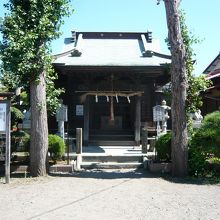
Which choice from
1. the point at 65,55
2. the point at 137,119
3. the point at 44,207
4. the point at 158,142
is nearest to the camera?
the point at 44,207

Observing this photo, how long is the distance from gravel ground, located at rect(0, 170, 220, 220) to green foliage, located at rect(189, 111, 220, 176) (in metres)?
1.23

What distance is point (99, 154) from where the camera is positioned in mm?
14398

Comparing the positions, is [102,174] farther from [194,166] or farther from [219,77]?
[219,77]

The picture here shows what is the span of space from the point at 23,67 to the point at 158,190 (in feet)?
17.6

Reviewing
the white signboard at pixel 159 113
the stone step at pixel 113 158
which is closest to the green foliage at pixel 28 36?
the stone step at pixel 113 158

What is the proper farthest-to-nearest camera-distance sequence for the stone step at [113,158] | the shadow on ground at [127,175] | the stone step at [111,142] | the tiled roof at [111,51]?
the stone step at [111,142]
the tiled roof at [111,51]
the stone step at [113,158]
the shadow on ground at [127,175]

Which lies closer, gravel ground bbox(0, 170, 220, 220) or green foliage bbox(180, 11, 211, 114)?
gravel ground bbox(0, 170, 220, 220)

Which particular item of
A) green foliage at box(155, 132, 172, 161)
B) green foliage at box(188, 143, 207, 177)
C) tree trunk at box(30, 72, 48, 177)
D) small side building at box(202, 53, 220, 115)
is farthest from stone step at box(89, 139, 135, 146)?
tree trunk at box(30, 72, 48, 177)

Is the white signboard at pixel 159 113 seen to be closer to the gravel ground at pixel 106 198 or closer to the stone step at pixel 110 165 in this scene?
the stone step at pixel 110 165

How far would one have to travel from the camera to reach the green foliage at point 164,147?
12.2 m

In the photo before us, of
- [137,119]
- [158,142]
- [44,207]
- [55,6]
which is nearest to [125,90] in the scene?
[137,119]

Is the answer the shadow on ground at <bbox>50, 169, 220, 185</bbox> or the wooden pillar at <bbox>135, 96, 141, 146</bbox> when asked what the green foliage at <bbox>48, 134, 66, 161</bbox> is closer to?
the shadow on ground at <bbox>50, 169, 220, 185</bbox>

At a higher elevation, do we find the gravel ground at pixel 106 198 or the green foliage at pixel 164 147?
the green foliage at pixel 164 147

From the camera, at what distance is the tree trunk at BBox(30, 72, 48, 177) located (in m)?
11.3
